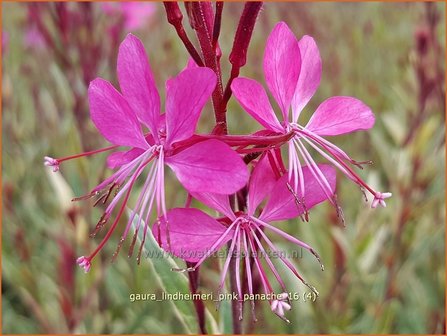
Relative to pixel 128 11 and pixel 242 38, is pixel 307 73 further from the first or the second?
pixel 128 11

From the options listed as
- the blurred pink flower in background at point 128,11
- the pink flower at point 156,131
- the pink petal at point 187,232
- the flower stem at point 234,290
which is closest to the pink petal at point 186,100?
the pink flower at point 156,131

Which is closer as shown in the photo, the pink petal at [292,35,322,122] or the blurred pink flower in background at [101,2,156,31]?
the pink petal at [292,35,322,122]

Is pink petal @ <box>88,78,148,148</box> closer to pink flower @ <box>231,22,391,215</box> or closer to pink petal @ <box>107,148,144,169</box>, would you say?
pink petal @ <box>107,148,144,169</box>

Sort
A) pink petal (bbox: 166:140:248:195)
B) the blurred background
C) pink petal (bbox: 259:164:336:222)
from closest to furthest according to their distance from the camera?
pink petal (bbox: 166:140:248:195) → pink petal (bbox: 259:164:336:222) → the blurred background

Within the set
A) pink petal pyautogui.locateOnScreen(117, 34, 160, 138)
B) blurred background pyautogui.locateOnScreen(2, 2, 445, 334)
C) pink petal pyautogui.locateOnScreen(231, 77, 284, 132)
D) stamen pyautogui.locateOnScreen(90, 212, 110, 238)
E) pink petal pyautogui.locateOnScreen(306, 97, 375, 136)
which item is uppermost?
pink petal pyautogui.locateOnScreen(117, 34, 160, 138)

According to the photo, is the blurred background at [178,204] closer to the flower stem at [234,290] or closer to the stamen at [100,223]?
the flower stem at [234,290]

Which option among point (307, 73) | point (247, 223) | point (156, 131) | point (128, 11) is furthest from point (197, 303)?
point (128, 11)

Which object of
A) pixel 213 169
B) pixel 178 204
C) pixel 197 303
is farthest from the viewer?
pixel 178 204

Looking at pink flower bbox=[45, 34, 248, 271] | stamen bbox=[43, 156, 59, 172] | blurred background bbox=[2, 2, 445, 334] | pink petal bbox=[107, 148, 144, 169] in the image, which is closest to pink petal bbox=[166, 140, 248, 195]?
pink flower bbox=[45, 34, 248, 271]
